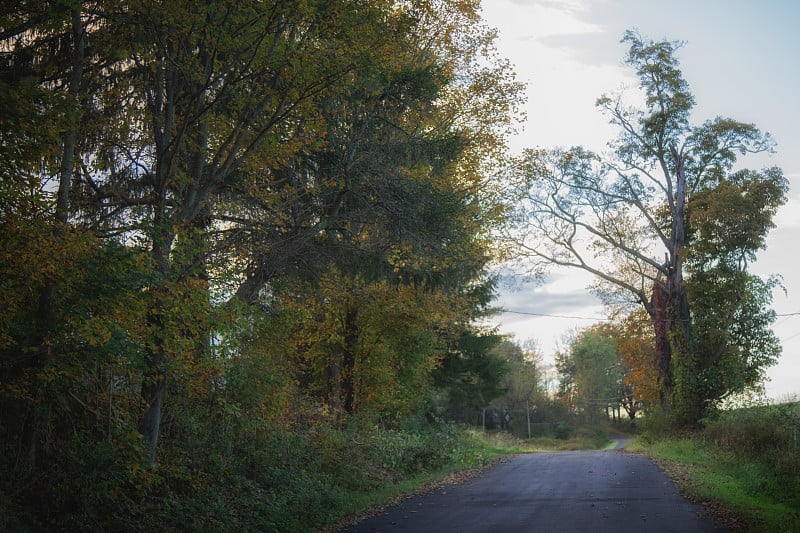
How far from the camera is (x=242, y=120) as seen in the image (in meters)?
12.7

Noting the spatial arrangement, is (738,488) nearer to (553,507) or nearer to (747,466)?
(747,466)

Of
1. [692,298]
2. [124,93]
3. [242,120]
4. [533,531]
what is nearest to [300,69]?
[242,120]

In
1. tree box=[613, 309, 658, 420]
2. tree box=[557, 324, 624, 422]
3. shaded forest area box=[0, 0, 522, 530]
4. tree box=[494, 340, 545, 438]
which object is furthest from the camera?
tree box=[557, 324, 624, 422]

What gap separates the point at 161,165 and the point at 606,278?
26.4 metres

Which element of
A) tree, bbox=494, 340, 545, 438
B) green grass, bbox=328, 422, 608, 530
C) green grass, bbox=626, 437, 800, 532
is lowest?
green grass, bbox=328, 422, 608, 530

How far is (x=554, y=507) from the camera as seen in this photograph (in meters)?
12.5

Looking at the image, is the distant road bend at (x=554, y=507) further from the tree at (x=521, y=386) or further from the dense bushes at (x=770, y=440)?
the tree at (x=521, y=386)

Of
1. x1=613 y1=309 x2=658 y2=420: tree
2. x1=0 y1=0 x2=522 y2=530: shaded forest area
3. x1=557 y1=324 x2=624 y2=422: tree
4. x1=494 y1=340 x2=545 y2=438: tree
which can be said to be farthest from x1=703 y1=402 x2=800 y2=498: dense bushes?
x1=557 y1=324 x2=624 y2=422: tree

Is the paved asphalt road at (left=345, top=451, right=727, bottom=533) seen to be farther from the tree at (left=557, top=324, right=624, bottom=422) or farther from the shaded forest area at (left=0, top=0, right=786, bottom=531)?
the tree at (left=557, top=324, right=624, bottom=422)

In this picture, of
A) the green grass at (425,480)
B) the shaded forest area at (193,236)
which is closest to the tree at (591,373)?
the green grass at (425,480)

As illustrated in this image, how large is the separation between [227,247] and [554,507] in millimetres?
7836

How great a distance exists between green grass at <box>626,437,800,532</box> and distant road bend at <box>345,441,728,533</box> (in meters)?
0.45

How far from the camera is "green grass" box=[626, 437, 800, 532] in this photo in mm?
10000

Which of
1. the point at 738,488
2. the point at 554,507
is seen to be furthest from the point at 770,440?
the point at 554,507
